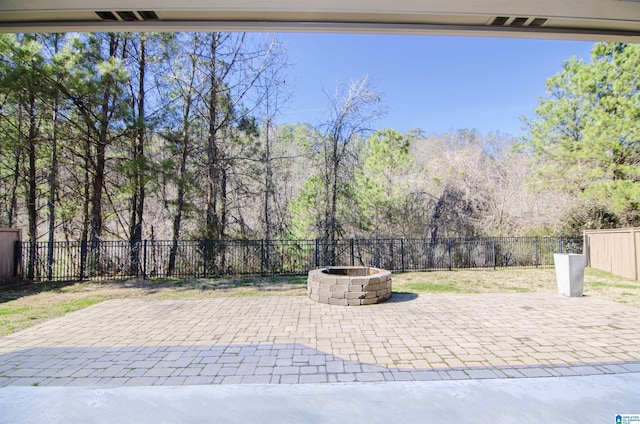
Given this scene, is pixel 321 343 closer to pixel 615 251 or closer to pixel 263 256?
pixel 263 256

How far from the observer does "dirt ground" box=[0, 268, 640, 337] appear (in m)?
6.45

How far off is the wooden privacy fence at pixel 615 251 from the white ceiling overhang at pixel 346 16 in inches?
420

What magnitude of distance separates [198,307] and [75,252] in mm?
5950

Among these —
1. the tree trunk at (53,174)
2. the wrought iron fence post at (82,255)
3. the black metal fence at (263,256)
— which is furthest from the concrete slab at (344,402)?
the tree trunk at (53,174)

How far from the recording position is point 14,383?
2918 mm

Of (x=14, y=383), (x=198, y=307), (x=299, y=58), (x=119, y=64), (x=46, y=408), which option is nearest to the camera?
(x=46, y=408)

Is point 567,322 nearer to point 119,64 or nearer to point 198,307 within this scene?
point 198,307

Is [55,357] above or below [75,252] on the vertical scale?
below

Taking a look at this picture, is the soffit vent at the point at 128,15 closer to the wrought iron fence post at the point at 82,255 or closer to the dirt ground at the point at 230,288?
the dirt ground at the point at 230,288

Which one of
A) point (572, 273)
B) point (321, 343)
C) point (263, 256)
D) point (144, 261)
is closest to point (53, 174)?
point (144, 261)

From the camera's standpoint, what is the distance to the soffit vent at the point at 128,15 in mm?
1749

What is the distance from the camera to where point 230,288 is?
8094mm

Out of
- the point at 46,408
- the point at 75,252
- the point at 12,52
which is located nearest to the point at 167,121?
the point at 12,52

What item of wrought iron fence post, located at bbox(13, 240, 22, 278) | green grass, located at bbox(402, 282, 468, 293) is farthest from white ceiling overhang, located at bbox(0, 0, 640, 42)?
wrought iron fence post, located at bbox(13, 240, 22, 278)
